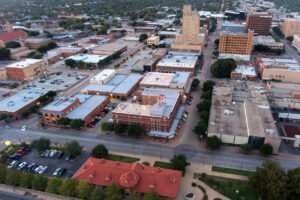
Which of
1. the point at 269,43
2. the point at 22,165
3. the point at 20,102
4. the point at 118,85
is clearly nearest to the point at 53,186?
the point at 22,165

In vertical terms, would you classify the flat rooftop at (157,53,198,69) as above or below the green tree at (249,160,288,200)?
above

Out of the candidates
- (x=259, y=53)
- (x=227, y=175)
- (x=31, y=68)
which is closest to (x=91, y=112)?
(x=227, y=175)

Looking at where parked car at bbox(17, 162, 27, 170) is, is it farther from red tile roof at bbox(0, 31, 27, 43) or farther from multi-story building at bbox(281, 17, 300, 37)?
multi-story building at bbox(281, 17, 300, 37)

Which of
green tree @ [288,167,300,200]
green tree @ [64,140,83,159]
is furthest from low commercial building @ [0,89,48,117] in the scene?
green tree @ [288,167,300,200]

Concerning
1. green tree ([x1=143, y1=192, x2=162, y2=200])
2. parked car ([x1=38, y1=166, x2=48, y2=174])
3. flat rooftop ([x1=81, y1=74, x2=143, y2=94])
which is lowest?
parked car ([x1=38, y1=166, x2=48, y2=174])

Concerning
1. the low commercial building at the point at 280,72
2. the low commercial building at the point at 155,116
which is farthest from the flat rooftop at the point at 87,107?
the low commercial building at the point at 280,72

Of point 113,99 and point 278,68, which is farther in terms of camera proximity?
point 278,68

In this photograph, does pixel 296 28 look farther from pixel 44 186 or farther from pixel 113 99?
pixel 44 186

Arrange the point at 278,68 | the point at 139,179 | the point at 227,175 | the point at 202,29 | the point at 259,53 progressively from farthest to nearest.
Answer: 1. the point at 202,29
2. the point at 259,53
3. the point at 278,68
4. the point at 227,175
5. the point at 139,179
